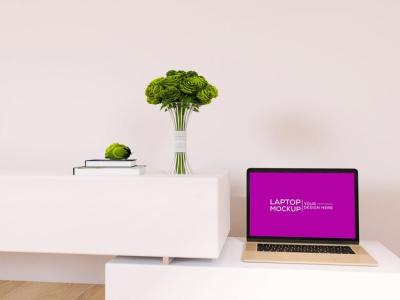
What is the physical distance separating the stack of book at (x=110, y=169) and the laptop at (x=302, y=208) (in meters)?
0.55

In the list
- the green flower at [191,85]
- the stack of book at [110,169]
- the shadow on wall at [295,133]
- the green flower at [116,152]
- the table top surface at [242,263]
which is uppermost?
the green flower at [191,85]

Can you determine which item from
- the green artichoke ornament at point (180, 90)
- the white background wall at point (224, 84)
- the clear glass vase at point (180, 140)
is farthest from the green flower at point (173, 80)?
the white background wall at point (224, 84)

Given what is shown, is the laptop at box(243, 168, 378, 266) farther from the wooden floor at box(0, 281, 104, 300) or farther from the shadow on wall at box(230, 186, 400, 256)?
the wooden floor at box(0, 281, 104, 300)

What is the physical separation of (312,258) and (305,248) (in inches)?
6.8

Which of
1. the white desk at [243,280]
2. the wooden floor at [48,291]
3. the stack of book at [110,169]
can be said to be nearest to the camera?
the white desk at [243,280]

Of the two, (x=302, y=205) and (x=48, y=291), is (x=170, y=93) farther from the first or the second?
(x=48, y=291)

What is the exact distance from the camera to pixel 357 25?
2.27m

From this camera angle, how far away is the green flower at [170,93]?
6.11 feet

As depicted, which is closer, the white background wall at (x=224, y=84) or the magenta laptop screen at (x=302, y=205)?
the magenta laptop screen at (x=302, y=205)

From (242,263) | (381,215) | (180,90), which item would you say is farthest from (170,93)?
(381,215)

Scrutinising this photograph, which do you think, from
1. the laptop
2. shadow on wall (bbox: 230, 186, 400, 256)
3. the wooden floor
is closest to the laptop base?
the laptop

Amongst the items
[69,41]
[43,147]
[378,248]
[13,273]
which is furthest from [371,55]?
[13,273]

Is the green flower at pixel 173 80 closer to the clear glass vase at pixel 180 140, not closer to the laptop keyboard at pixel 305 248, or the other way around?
the clear glass vase at pixel 180 140

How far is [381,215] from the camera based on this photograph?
227 cm
